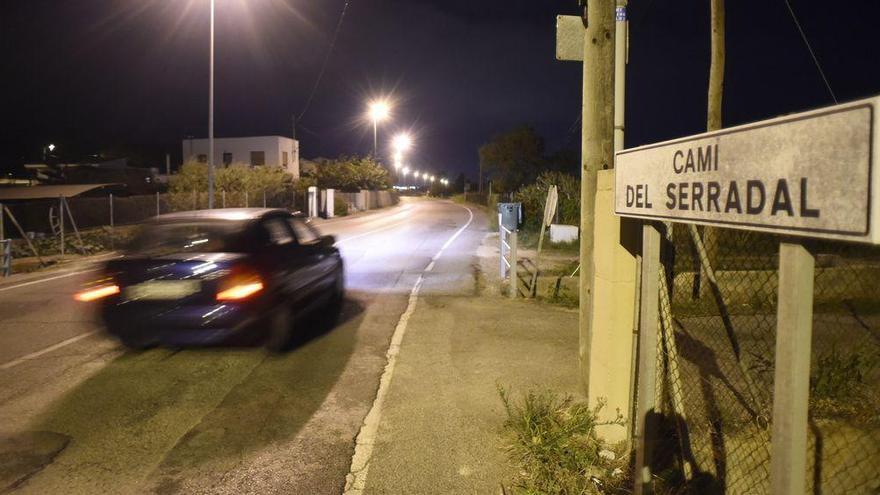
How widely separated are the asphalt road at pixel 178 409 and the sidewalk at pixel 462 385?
0.34 m

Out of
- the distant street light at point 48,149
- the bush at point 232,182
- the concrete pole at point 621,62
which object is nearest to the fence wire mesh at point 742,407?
the concrete pole at point 621,62

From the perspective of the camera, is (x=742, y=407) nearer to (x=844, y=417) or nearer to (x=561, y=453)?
(x=844, y=417)

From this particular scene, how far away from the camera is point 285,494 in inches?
152

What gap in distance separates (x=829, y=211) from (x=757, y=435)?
3.20 metres

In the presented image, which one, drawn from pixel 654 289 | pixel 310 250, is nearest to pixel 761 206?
pixel 654 289

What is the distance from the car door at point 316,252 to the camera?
8123 mm

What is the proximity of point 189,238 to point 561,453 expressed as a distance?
4.62m

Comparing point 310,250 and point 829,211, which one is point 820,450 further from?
point 310,250

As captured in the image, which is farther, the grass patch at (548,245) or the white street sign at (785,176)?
the grass patch at (548,245)

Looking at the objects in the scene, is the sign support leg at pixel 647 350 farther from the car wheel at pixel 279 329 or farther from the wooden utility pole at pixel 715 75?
the wooden utility pole at pixel 715 75

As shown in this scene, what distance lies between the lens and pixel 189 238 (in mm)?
6730

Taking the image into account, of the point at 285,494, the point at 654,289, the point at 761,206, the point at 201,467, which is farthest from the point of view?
the point at 201,467

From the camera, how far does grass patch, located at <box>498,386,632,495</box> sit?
12.7 ft

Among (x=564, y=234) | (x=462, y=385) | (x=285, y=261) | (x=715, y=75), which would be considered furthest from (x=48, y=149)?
(x=462, y=385)
